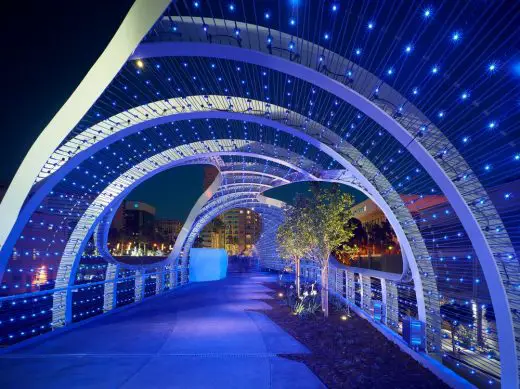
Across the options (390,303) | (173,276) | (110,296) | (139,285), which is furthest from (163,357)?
(173,276)

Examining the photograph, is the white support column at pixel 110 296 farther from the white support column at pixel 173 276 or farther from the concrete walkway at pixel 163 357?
the white support column at pixel 173 276

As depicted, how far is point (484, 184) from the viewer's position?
5566mm

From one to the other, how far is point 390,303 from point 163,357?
16.2ft

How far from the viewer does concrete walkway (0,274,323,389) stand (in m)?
5.92

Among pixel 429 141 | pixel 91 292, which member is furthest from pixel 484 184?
pixel 91 292

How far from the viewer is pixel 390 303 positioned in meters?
9.12

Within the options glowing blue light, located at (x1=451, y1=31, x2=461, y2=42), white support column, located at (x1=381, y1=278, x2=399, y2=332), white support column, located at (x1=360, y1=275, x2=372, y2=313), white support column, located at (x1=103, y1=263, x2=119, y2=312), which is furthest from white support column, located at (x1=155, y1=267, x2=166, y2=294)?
glowing blue light, located at (x1=451, y1=31, x2=461, y2=42)

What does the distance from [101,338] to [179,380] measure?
150 inches

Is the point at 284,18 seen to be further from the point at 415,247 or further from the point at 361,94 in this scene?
the point at 415,247

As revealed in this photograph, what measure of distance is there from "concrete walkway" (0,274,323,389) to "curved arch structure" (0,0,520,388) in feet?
4.89

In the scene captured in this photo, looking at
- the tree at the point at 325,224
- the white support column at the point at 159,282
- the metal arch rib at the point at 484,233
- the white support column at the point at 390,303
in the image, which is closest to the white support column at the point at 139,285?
the white support column at the point at 159,282

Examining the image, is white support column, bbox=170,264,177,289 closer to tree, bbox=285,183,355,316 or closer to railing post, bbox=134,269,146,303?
railing post, bbox=134,269,146,303

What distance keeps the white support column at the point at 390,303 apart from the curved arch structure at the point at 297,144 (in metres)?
0.04

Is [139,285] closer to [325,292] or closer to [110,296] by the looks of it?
[110,296]
